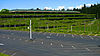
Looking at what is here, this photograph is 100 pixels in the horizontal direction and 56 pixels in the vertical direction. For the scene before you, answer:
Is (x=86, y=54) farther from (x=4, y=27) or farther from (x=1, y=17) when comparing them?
(x=1, y=17)

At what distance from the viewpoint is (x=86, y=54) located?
24781mm

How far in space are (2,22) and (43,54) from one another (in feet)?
301

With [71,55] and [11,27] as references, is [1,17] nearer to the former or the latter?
[11,27]

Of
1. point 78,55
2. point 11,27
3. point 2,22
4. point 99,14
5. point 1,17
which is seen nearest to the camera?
point 78,55

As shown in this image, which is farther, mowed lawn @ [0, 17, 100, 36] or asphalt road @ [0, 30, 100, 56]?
mowed lawn @ [0, 17, 100, 36]

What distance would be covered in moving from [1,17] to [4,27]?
30.2 metres

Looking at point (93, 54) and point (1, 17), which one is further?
point (1, 17)

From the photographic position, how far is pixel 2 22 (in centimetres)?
11169

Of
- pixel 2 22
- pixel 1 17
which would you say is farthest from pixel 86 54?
pixel 1 17

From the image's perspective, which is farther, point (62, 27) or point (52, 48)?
point (62, 27)

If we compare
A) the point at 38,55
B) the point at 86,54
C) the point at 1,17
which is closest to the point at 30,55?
the point at 38,55

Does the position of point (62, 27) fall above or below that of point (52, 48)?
above

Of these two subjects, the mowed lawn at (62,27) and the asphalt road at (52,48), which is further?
the mowed lawn at (62,27)

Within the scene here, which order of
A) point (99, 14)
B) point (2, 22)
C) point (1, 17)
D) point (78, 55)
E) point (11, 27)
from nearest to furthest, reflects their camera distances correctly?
point (78, 55) → point (11, 27) → point (2, 22) → point (1, 17) → point (99, 14)
